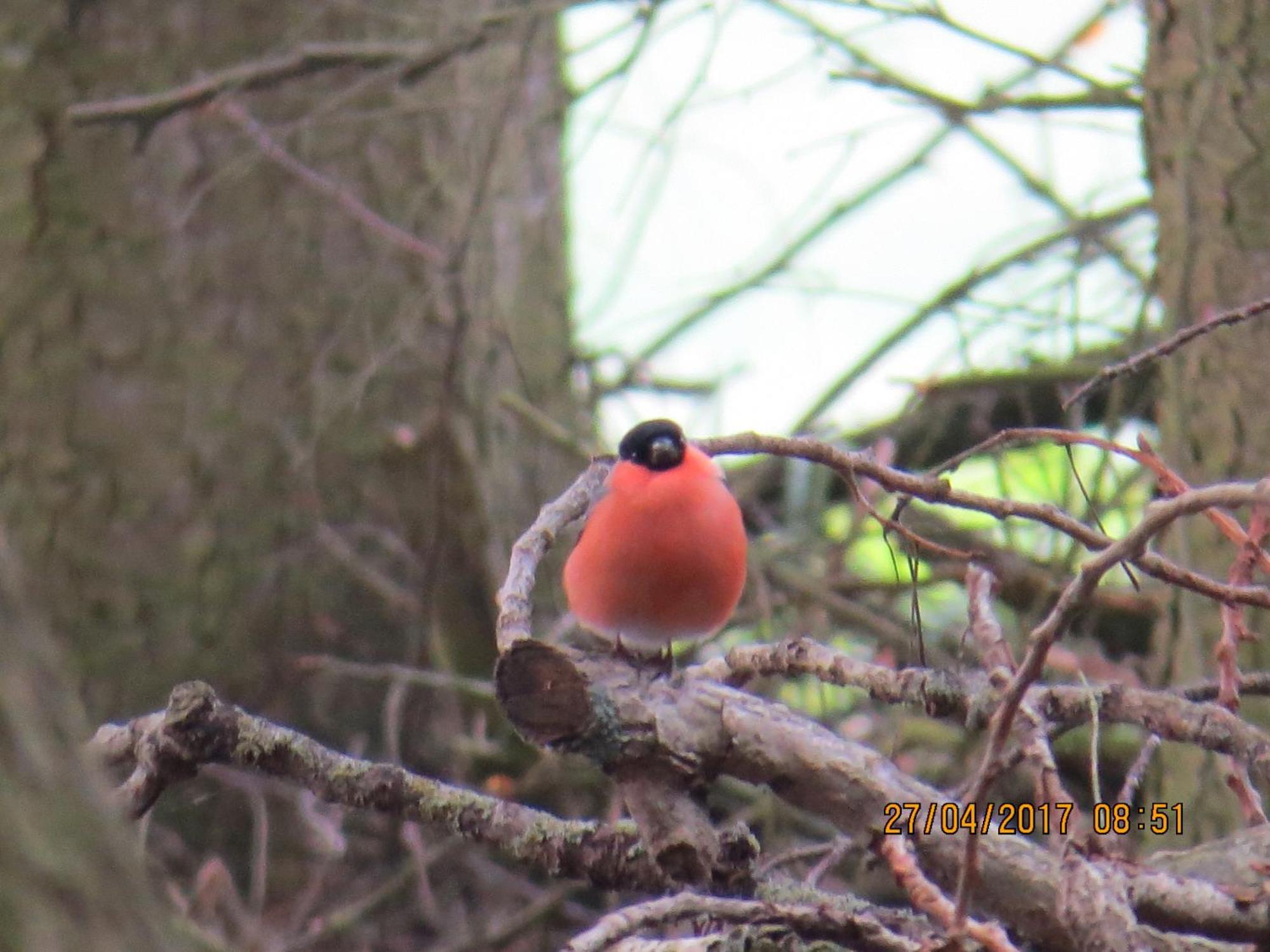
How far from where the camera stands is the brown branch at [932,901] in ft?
4.82

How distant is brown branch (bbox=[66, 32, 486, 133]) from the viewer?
12.7ft

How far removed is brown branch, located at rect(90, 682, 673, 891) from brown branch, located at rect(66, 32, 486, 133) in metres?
2.18

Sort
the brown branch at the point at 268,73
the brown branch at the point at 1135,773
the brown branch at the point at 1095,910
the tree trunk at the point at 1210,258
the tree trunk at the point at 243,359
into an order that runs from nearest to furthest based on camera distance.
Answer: the brown branch at the point at 1095,910
the brown branch at the point at 1135,773
the tree trunk at the point at 1210,258
the brown branch at the point at 268,73
the tree trunk at the point at 243,359

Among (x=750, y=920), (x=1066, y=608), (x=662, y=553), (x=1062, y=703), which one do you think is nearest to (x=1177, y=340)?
(x=1062, y=703)

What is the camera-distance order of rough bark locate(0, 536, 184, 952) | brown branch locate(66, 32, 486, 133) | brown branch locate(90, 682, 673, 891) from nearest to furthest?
1. rough bark locate(0, 536, 184, 952)
2. brown branch locate(90, 682, 673, 891)
3. brown branch locate(66, 32, 486, 133)

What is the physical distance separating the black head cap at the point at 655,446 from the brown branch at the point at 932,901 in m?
1.49

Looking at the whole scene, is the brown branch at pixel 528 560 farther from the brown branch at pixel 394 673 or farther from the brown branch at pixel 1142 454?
the brown branch at pixel 394 673

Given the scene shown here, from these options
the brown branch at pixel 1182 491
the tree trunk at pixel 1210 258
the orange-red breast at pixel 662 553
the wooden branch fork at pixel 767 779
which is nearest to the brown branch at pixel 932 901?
the wooden branch fork at pixel 767 779

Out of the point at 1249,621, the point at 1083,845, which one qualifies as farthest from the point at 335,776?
the point at 1249,621

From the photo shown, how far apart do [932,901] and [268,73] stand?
3.01 meters

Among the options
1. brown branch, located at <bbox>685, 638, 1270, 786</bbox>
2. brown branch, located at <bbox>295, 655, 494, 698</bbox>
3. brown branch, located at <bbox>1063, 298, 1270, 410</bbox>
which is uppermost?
brown branch, located at <bbox>1063, 298, 1270, 410</bbox>
